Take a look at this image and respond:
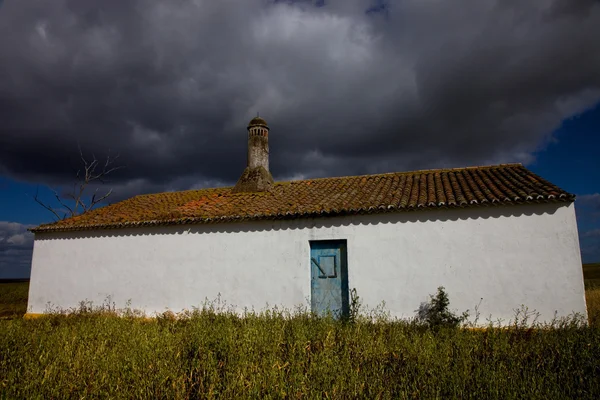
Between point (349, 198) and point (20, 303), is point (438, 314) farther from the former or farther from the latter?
point (20, 303)

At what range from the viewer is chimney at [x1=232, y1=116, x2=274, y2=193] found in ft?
49.7

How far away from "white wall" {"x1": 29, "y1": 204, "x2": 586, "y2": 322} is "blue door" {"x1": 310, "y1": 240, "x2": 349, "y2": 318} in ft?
0.78

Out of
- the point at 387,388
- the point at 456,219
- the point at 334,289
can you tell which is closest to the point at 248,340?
the point at 387,388

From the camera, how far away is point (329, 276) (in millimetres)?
10508

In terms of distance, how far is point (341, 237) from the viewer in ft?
34.2

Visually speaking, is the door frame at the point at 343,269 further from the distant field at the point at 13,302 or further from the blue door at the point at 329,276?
the distant field at the point at 13,302

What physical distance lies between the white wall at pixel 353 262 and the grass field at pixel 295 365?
7.09ft

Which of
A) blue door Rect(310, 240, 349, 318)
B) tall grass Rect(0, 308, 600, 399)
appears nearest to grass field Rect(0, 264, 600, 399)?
tall grass Rect(0, 308, 600, 399)

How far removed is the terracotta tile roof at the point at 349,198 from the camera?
31.8ft

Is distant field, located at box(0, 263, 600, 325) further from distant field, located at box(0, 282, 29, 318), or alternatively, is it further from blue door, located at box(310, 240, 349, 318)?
blue door, located at box(310, 240, 349, 318)

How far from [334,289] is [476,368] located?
567 centimetres

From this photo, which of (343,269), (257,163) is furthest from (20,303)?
(343,269)

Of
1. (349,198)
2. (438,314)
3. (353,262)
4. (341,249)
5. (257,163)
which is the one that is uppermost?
(257,163)

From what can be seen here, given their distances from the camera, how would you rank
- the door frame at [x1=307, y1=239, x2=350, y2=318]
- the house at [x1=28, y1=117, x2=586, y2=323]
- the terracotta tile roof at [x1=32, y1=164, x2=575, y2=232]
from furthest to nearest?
the door frame at [x1=307, y1=239, x2=350, y2=318], the terracotta tile roof at [x1=32, y1=164, x2=575, y2=232], the house at [x1=28, y1=117, x2=586, y2=323]
